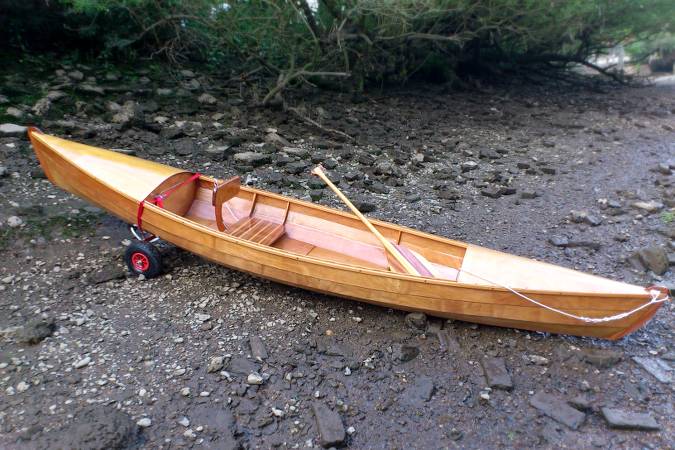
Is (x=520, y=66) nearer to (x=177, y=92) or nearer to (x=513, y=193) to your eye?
(x=513, y=193)

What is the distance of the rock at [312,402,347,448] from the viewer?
3.24 m

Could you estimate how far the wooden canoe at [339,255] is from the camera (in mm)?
3787

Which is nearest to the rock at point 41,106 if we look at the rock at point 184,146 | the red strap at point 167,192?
the rock at point 184,146

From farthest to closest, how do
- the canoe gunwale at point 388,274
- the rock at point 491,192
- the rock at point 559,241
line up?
1. the rock at point 491,192
2. the rock at point 559,241
3. the canoe gunwale at point 388,274

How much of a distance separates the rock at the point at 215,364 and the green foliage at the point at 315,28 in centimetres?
624

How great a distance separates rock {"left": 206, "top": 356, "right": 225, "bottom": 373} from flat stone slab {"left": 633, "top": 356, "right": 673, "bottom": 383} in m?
3.25

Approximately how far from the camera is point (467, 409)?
356 centimetres

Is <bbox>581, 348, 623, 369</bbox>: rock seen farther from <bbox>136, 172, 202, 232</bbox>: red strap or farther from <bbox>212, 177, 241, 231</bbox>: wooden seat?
<bbox>136, 172, 202, 232</bbox>: red strap

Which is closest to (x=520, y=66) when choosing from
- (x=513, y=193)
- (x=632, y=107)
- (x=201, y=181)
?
(x=632, y=107)

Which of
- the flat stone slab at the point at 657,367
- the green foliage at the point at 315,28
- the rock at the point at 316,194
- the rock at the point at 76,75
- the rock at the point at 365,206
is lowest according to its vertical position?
the rock at the point at 316,194

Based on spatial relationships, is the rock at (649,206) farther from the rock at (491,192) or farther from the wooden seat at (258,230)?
the wooden seat at (258,230)

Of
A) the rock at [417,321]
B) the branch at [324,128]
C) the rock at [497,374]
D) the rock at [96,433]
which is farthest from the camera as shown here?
the branch at [324,128]

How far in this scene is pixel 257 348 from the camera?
4.02m

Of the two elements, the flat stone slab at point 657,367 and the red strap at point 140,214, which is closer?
the flat stone slab at point 657,367
